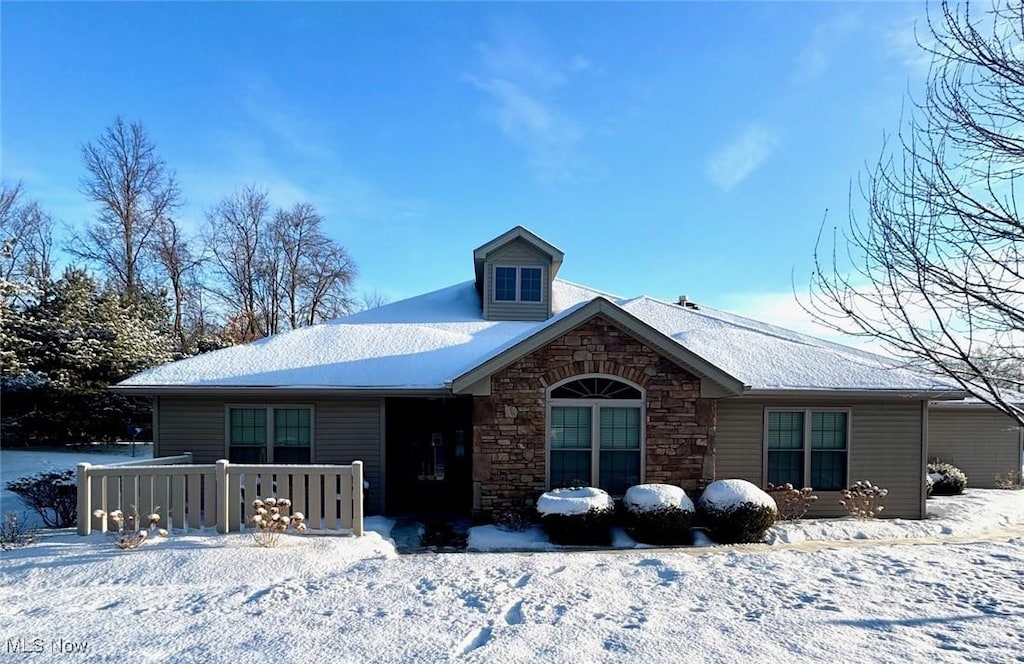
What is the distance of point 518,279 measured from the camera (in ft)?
45.7

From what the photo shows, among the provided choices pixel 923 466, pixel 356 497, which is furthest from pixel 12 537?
pixel 923 466

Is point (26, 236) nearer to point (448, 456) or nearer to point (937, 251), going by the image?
point (448, 456)

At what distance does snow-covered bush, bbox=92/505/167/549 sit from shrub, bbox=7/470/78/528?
1.90m

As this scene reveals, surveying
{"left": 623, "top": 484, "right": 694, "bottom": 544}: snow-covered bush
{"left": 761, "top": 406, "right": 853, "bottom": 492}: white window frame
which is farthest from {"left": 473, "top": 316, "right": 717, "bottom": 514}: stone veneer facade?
{"left": 761, "top": 406, "right": 853, "bottom": 492}: white window frame

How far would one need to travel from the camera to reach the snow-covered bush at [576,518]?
8031mm

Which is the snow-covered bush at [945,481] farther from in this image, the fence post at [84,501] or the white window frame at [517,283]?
the fence post at [84,501]

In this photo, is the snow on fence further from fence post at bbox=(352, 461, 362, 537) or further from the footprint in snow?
the footprint in snow

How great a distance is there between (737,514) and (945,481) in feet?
27.7

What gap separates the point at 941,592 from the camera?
236 inches

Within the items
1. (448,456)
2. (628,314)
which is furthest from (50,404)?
(628,314)

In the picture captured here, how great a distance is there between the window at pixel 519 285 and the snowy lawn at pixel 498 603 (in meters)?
7.59

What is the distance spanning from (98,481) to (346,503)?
341 cm

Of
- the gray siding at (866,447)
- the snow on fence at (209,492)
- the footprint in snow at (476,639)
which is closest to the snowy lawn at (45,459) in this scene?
the snow on fence at (209,492)

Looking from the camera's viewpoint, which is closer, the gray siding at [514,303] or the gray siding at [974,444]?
the gray siding at [514,303]
